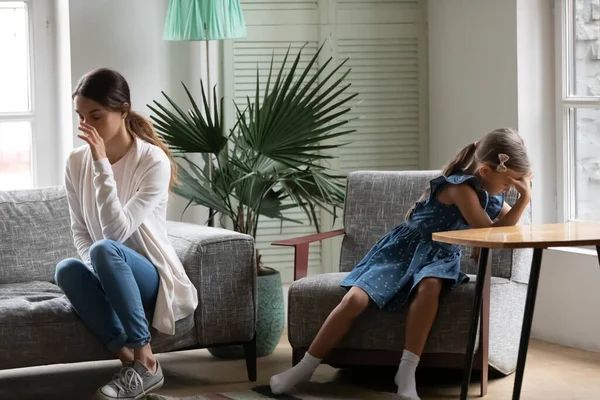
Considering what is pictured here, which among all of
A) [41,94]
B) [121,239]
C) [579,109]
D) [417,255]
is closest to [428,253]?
[417,255]

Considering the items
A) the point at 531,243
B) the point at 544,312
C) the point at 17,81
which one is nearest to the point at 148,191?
the point at 531,243

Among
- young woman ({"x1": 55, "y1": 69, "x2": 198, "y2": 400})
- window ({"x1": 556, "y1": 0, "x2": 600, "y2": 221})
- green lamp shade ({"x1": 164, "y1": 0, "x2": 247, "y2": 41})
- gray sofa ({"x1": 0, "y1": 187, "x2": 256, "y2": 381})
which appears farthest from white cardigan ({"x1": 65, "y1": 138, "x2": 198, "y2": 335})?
window ({"x1": 556, "y1": 0, "x2": 600, "y2": 221})

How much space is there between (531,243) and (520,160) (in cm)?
63

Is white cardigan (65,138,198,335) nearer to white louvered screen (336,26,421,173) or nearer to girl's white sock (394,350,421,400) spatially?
girl's white sock (394,350,421,400)

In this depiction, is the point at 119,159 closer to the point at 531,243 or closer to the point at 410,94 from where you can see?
the point at 531,243

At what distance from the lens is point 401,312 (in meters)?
3.41

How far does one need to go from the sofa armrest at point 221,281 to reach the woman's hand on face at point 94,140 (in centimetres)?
51

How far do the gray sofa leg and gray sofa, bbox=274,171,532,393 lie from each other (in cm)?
19

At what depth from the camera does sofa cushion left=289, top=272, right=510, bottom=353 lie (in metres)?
3.38

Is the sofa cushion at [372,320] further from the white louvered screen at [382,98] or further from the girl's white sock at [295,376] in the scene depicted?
the white louvered screen at [382,98]

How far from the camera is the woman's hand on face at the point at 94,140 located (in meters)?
3.25

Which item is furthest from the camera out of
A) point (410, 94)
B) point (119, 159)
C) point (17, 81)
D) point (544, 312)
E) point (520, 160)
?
point (410, 94)

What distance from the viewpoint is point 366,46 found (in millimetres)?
4949

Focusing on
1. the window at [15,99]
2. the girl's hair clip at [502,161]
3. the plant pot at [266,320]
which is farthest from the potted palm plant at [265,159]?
the window at [15,99]
